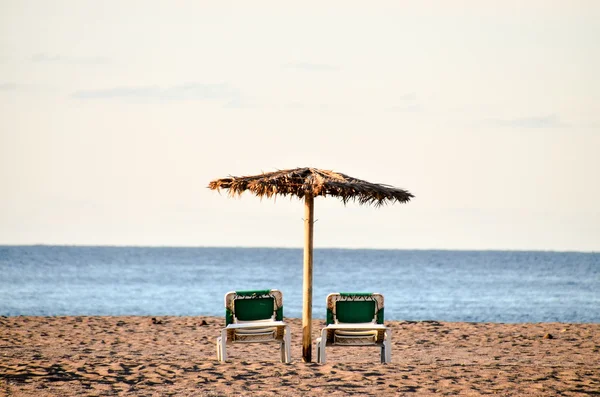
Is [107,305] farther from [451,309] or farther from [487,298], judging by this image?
[487,298]

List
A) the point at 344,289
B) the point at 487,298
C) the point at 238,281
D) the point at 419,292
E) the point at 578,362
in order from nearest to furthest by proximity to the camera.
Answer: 1. the point at 578,362
2. the point at 487,298
3. the point at 419,292
4. the point at 344,289
5. the point at 238,281

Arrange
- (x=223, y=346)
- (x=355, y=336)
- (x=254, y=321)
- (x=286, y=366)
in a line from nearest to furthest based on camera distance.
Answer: (x=286, y=366), (x=223, y=346), (x=355, y=336), (x=254, y=321)

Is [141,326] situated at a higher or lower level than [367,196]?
lower

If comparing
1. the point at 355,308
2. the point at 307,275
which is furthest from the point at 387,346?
the point at 307,275

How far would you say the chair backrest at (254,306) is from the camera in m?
8.89

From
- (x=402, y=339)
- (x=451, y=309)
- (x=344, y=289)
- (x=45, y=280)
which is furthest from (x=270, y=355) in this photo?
(x=45, y=280)

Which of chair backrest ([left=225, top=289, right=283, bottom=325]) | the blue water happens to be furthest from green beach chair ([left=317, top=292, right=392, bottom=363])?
the blue water

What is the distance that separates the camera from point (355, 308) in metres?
8.84

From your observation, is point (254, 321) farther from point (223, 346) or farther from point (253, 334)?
point (223, 346)

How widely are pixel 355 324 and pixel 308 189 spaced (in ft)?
5.06

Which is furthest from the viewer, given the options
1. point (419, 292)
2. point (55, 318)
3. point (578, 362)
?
point (419, 292)

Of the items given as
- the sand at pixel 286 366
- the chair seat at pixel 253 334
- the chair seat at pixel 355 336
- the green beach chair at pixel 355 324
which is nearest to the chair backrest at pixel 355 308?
the green beach chair at pixel 355 324

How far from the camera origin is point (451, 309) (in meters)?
30.6

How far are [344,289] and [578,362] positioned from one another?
35162 millimetres
